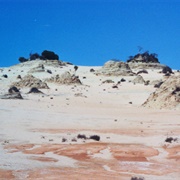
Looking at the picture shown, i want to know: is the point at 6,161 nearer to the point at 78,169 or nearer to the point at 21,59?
the point at 78,169

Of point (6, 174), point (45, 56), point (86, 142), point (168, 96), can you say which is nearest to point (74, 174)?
point (6, 174)

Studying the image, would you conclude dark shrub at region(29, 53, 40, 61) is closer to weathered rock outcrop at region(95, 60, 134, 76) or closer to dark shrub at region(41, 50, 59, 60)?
dark shrub at region(41, 50, 59, 60)

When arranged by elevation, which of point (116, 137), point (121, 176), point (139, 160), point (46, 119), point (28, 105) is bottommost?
point (121, 176)

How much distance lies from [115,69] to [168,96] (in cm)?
2909

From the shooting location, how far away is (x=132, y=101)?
33.6 metres

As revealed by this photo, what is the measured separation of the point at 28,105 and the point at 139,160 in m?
16.9

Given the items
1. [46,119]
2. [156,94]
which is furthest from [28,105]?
[156,94]

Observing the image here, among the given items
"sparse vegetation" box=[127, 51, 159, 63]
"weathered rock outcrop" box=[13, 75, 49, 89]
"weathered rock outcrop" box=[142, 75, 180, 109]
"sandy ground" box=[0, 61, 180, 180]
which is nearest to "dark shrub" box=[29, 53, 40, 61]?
"sparse vegetation" box=[127, 51, 159, 63]

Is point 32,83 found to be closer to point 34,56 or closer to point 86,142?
point 86,142

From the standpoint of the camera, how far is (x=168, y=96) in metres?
27.0

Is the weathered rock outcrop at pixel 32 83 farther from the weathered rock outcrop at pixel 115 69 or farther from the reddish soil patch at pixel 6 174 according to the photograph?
the reddish soil patch at pixel 6 174

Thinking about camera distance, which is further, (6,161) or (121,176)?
(6,161)

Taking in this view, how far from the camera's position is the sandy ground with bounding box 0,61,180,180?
9528 mm

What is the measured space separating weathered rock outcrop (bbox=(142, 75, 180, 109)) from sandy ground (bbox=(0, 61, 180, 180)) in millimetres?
1030
